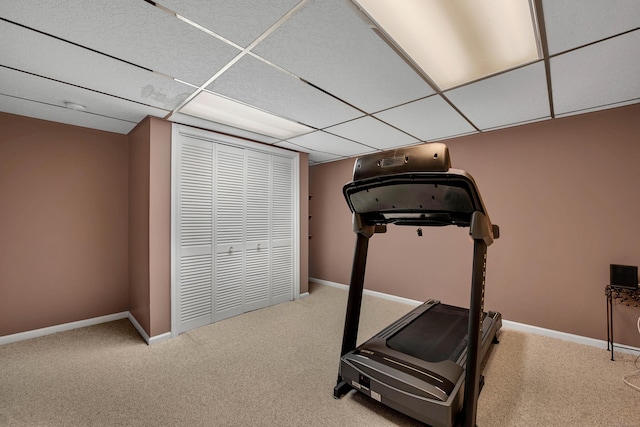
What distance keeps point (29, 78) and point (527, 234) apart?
492 cm

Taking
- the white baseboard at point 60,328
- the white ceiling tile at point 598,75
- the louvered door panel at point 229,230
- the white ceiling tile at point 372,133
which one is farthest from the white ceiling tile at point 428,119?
the white baseboard at point 60,328

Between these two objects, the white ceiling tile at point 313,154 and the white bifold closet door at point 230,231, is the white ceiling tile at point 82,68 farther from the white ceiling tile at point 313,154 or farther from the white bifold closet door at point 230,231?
the white ceiling tile at point 313,154

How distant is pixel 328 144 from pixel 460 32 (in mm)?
2462

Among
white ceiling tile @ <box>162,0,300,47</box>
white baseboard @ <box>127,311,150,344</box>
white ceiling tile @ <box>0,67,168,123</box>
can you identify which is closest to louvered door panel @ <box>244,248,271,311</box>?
white baseboard @ <box>127,311,150,344</box>

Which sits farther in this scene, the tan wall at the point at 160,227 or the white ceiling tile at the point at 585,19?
the tan wall at the point at 160,227

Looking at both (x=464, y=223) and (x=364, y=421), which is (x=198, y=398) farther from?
(x=464, y=223)

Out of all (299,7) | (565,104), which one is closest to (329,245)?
(565,104)

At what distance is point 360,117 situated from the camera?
2812 millimetres

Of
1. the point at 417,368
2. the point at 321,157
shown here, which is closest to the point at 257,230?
the point at 321,157

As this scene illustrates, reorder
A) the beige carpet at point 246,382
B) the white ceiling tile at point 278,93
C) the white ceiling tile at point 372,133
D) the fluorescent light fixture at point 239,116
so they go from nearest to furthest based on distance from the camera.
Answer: the beige carpet at point 246,382, the white ceiling tile at point 278,93, the fluorescent light fixture at point 239,116, the white ceiling tile at point 372,133

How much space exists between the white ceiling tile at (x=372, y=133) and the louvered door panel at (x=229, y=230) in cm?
134

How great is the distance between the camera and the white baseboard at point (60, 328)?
2.75 meters

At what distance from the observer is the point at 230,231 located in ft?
11.4

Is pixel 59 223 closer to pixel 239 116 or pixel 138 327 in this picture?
pixel 138 327
